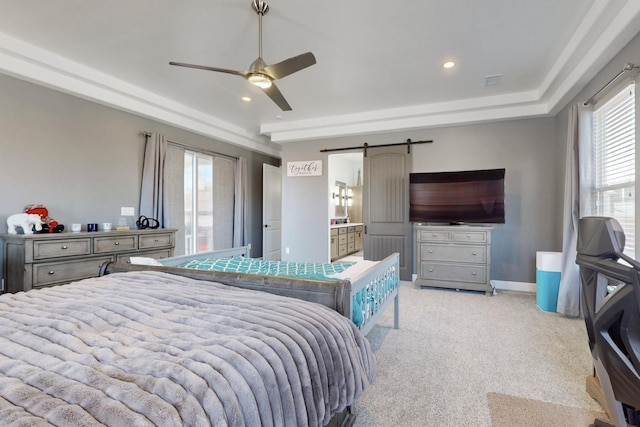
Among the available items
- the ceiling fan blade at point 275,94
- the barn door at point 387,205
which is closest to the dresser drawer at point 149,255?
the ceiling fan blade at point 275,94

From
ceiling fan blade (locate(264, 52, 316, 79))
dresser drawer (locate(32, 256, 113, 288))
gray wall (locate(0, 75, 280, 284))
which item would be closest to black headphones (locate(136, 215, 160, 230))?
gray wall (locate(0, 75, 280, 284))

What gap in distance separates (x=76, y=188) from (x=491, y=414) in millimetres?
4649

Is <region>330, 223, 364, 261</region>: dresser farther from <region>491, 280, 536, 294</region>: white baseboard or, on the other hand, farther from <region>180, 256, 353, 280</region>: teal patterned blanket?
<region>180, 256, 353, 280</region>: teal patterned blanket

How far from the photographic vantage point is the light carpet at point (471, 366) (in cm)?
181

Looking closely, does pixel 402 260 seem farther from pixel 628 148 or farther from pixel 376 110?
pixel 628 148

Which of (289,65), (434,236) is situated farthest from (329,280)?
(434,236)

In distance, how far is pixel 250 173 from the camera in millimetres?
6801

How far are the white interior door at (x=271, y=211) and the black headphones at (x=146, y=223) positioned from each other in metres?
2.39

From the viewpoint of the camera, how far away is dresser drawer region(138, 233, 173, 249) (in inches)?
153

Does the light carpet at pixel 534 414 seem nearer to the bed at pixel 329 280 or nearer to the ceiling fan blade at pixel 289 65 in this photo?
the bed at pixel 329 280

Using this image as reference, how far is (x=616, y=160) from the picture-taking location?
Result: 2861 millimetres

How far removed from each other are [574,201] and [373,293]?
2.58 meters

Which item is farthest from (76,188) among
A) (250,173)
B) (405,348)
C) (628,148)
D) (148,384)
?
(628,148)

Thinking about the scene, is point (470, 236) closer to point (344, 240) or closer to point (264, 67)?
point (264, 67)
